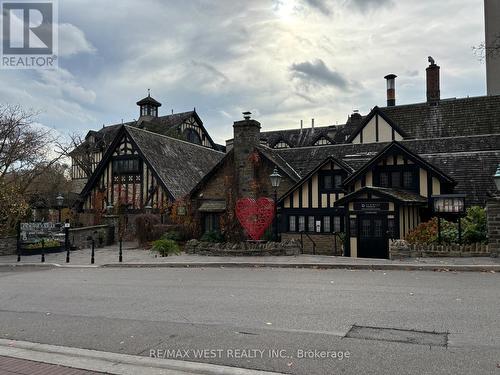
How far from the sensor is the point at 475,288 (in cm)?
906

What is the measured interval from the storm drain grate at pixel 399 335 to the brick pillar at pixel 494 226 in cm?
818

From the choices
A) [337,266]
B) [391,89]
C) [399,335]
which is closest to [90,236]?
[337,266]

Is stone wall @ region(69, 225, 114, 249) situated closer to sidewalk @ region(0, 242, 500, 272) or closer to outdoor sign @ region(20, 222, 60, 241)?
outdoor sign @ region(20, 222, 60, 241)

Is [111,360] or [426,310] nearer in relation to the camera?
[111,360]

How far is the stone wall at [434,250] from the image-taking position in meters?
13.1

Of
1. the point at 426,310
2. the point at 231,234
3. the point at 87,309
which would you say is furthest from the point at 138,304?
the point at 231,234

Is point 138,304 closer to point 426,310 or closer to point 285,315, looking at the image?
point 285,315

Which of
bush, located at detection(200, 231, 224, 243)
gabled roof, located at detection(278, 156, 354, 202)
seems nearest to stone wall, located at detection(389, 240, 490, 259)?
gabled roof, located at detection(278, 156, 354, 202)

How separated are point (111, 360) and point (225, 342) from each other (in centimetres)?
155

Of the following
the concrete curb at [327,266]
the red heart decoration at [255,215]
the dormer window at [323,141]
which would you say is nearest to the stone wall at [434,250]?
the concrete curb at [327,266]

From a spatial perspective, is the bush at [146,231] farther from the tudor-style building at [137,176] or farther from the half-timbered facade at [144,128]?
the half-timbered facade at [144,128]

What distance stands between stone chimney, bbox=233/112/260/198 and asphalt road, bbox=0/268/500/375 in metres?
11.1

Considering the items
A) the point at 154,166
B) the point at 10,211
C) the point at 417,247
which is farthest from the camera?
the point at 154,166

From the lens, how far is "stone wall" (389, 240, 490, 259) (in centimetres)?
1315
